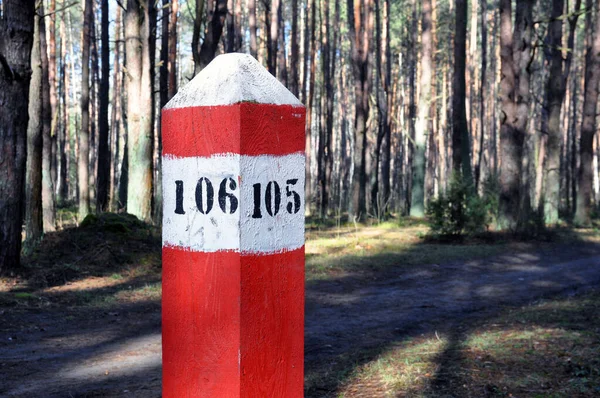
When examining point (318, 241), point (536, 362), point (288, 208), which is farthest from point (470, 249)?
point (288, 208)

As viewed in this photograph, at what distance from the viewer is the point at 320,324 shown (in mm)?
6816

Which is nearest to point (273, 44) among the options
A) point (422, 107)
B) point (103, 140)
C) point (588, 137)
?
point (422, 107)

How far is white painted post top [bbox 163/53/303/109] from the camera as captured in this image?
2.07 meters

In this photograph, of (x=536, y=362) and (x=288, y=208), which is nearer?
(x=288, y=208)

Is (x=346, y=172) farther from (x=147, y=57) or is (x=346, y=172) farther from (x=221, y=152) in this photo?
(x=221, y=152)

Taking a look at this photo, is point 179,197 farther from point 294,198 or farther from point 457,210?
point 457,210

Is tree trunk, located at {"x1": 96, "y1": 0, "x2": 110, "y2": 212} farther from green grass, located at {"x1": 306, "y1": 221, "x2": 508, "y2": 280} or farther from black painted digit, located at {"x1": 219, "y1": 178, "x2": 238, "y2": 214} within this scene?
black painted digit, located at {"x1": 219, "y1": 178, "x2": 238, "y2": 214}

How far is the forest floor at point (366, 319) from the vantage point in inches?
175

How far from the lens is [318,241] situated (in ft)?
46.9

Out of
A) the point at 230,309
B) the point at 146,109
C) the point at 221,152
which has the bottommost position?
the point at 230,309

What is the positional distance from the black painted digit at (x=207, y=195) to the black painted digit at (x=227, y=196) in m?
0.03

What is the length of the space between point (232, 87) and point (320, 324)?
5027 mm

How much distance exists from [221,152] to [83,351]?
422cm

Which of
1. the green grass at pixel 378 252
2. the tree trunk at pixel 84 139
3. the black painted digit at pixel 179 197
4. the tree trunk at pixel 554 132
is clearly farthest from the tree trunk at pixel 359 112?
the black painted digit at pixel 179 197
